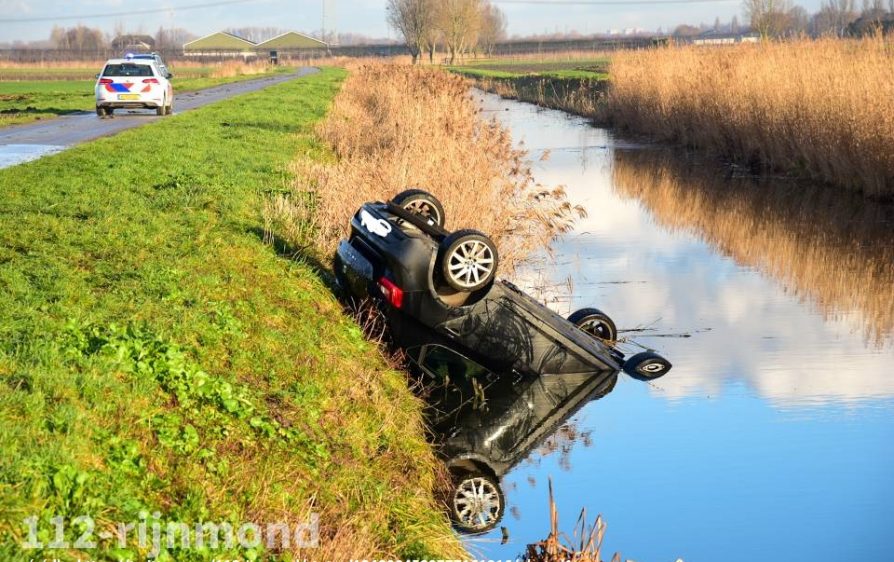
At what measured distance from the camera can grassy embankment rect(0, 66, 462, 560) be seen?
5543mm

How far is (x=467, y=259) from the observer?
944cm

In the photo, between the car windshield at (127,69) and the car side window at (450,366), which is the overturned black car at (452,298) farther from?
the car windshield at (127,69)

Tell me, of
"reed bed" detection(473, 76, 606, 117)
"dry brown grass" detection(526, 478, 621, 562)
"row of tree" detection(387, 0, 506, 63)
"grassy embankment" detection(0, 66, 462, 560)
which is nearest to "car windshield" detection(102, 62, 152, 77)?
"reed bed" detection(473, 76, 606, 117)

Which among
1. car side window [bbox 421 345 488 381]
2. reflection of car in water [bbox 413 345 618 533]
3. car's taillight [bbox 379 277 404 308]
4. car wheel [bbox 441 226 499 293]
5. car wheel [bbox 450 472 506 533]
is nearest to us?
car wheel [bbox 450 472 506 533]

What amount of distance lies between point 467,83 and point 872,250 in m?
14.3

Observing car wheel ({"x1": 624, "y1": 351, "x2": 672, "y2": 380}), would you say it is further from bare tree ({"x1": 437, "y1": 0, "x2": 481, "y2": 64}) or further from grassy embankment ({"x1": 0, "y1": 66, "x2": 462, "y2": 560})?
bare tree ({"x1": 437, "y1": 0, "x2": 481, "y2": 64})

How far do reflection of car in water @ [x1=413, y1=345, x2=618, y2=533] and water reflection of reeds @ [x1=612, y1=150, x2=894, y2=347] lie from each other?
3.72 meters

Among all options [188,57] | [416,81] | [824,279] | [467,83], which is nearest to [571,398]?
[824,279]

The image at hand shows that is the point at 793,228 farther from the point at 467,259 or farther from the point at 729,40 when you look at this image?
the point at 729,40

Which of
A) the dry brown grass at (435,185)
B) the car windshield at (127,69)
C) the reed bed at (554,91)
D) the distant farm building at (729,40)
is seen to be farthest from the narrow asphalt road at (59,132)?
the distant farm building at (729,40)

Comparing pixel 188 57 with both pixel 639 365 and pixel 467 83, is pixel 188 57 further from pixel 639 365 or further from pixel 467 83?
pixel 639 365

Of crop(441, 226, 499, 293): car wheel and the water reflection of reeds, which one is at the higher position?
crop(441, 226, 499, 293): car wheel

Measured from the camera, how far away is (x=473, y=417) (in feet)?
31.8

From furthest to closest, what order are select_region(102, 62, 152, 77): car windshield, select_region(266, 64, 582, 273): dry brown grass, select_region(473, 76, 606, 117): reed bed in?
select_region(473, 76, 606, 117): reed bed → select_region(102, 62, 152, 77): car windshield → select_region(266, 64, 582, 273): dry brown grass
